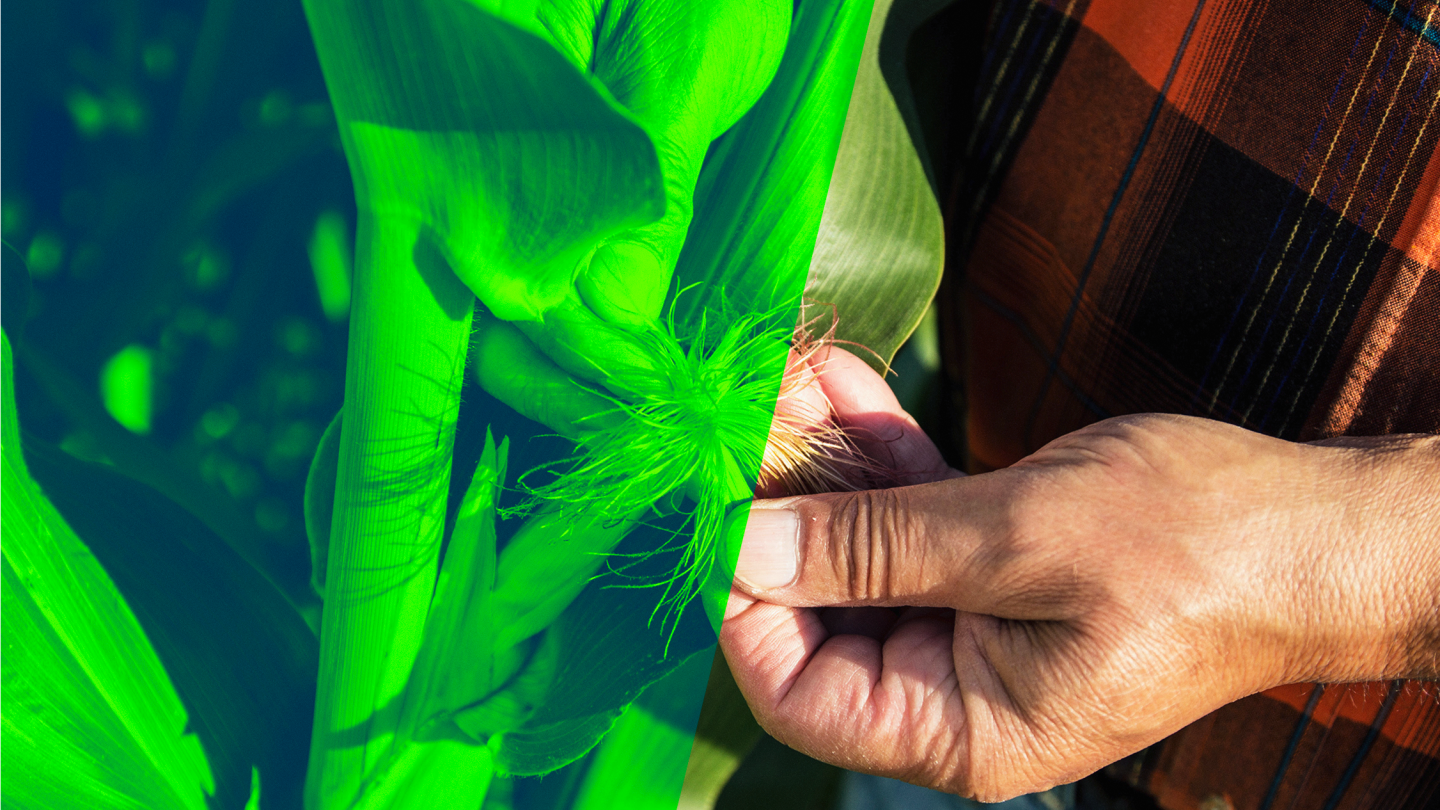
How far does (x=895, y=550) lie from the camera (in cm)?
43

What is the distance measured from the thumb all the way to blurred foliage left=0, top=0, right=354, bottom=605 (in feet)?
0.75

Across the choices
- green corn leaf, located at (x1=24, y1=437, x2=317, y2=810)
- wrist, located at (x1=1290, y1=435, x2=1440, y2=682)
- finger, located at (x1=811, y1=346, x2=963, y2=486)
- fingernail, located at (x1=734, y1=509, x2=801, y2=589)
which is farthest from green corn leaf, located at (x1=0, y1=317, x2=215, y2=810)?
wrist, located at (x1=1290, y1=435, x2=1440, y2=682)

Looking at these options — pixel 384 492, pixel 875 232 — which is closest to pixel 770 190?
Result: pixel 875 232

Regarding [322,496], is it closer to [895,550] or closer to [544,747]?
[544,747]

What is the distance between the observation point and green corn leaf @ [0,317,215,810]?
12.7 inches

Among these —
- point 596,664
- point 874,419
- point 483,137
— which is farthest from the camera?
point 874,419

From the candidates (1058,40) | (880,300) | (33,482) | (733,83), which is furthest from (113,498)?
(1058,40)

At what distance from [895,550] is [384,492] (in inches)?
9.9

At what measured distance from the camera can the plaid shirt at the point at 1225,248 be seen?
1.78 ft

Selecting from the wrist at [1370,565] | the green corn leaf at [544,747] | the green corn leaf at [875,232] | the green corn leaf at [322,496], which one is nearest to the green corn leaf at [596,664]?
the green corn leaf at [544,747]

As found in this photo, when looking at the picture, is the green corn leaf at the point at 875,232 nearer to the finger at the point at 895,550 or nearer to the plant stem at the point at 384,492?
the finger at the point at 895,550

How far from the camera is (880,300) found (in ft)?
1.88

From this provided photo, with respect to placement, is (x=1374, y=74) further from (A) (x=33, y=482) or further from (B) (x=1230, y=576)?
(A) (x=33, y=482)

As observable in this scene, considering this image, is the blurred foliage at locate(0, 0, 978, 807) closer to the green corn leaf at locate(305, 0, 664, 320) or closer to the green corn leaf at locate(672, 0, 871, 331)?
the green corn leaf at locate(305, 0, 664, 320)
